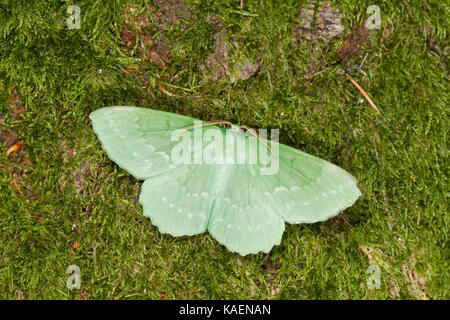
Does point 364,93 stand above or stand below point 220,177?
above

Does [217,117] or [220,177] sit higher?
[217,117]

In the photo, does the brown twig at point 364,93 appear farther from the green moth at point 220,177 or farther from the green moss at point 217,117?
the green moth at point 220,177

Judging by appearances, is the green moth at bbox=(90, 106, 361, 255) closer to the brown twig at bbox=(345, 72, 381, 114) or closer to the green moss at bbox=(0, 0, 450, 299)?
the green moss at bbox=(0, 0, 450, 299)

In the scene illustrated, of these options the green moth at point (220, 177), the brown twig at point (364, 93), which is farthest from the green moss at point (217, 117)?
the green moth at point (220, 177)

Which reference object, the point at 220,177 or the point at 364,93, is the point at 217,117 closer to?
the point at 220,177

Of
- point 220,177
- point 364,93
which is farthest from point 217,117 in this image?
point 364,93

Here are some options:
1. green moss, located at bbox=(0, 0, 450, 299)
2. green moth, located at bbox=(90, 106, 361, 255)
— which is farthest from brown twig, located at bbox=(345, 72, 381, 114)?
green moth, located at bbox=(90, 106, 361, 255)

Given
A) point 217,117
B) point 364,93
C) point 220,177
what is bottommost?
point 220,177

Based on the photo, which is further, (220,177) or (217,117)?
(217,117)
